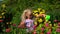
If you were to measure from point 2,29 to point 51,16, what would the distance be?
4.29 feet

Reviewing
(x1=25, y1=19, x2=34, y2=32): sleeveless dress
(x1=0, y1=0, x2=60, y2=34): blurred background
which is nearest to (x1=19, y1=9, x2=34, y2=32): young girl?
(x1=25, y1=19, x2=34, y2=32): sleeveless dress

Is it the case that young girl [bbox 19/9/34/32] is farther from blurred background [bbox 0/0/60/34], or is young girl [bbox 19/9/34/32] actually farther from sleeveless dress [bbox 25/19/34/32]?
blurred background [bbox 0/0/60/34]

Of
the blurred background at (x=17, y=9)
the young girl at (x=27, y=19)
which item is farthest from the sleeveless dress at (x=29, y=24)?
the blurred background at (x=17, y=9)

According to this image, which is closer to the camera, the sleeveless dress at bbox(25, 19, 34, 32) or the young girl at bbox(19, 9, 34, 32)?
the sleeveless dress at bbox(25, 19, 34, 32)

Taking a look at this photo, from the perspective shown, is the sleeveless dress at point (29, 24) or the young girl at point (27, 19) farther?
the young girl at point (27, 19)

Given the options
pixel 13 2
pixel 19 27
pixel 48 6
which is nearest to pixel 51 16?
pixel 48 6

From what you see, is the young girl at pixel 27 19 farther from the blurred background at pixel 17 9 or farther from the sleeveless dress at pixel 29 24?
the blurred background at pixel 17 9

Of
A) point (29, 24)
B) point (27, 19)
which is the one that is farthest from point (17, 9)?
point (29, 24)

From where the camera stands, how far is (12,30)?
6027 mm

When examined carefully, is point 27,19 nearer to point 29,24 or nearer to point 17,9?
point 29,24

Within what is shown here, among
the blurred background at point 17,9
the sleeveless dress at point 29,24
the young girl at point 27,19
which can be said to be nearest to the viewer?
the sleeveless dress at point 29,24

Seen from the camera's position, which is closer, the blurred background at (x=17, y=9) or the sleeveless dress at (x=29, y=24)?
the sleeveless dress at (x=29, y=24)

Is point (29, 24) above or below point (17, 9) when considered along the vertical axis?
below

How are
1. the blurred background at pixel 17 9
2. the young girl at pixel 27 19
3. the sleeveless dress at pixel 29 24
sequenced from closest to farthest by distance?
the sleeveless dress at pixel 29 24 < the young girl at pixel 27 19 < the blurred background at pixel 17 9
